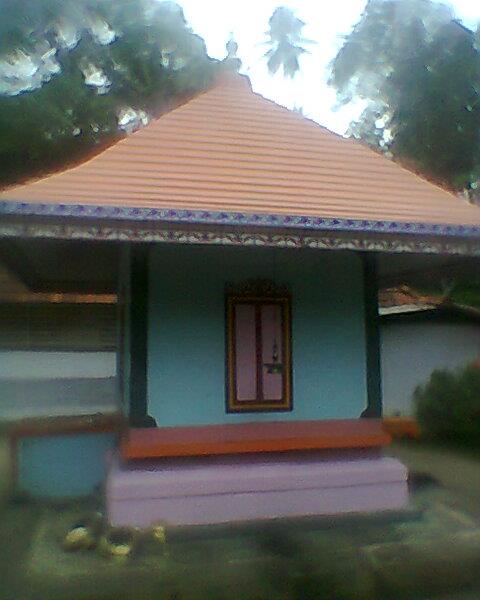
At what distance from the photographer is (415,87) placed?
705 cm

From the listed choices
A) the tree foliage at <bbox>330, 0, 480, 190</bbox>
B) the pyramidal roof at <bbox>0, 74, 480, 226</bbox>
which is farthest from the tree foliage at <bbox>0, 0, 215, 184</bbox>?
the tree foliage at <bbox>330, 0, 480, 190</bbox>

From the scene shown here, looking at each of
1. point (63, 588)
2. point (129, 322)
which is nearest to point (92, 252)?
point (129, 322)

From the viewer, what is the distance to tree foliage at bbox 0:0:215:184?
4031mm

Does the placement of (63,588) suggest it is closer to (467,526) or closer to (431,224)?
(467,526)

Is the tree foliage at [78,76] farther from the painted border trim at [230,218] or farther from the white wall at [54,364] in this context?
the white wall at [54,364]

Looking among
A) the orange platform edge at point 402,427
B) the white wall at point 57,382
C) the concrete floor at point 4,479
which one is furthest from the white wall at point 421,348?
the concrete floor at point 4,479

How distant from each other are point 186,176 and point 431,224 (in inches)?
72.3

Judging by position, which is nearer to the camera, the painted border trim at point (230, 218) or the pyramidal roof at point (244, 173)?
the painted border trim at point (230, 218)

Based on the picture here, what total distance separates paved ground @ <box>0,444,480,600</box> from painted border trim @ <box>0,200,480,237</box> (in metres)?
2.06

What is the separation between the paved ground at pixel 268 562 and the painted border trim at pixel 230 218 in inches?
81.2

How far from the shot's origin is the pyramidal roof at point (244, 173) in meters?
4.21

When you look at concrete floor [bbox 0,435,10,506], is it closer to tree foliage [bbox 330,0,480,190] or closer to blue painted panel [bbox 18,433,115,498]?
blue painted panel [bbox 18,433,115,498]

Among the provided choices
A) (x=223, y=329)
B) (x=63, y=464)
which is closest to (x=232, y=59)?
(x=223, y=329)

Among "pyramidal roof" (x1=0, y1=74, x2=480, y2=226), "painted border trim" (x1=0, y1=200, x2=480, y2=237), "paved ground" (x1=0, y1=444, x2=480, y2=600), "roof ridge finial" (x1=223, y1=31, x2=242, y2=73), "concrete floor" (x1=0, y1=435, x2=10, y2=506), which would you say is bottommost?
"paved ground" (x1=0, y1=444, x2=480, y2=600)
